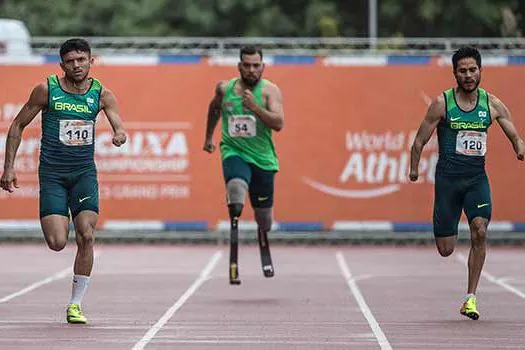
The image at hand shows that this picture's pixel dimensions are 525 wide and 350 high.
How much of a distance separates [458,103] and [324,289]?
13.0 ft

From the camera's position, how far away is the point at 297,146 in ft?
86.6

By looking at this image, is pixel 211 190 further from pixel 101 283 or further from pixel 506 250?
pixel 101 283

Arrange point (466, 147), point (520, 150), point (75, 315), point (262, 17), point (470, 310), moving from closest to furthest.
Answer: point (75, 315), point (470, 310), point (520, 150), point (466, 147), point (262, 17)

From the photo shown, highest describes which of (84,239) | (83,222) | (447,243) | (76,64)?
(76,64)

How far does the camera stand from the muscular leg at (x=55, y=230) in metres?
14.2

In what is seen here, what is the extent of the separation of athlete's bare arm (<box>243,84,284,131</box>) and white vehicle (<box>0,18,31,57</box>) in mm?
8744

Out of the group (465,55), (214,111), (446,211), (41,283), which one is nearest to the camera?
(465,55)

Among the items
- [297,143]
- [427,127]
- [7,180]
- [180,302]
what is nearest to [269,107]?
[180,302]

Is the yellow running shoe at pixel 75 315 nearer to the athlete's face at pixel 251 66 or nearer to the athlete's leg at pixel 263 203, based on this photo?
the athlete's leg at pixel 263 203

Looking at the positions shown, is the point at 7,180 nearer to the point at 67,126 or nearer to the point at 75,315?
the point at 67,126

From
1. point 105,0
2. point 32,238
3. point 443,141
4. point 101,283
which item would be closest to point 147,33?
point 105,0

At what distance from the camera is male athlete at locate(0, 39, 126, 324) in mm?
14219

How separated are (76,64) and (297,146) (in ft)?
40.6

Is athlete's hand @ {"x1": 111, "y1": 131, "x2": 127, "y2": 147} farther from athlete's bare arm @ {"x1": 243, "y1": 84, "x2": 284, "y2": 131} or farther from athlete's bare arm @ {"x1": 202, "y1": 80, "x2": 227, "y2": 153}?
athlete's bare arm @ {"x1": 202, "y1": 80, "x2": 227, "y2": 153}
